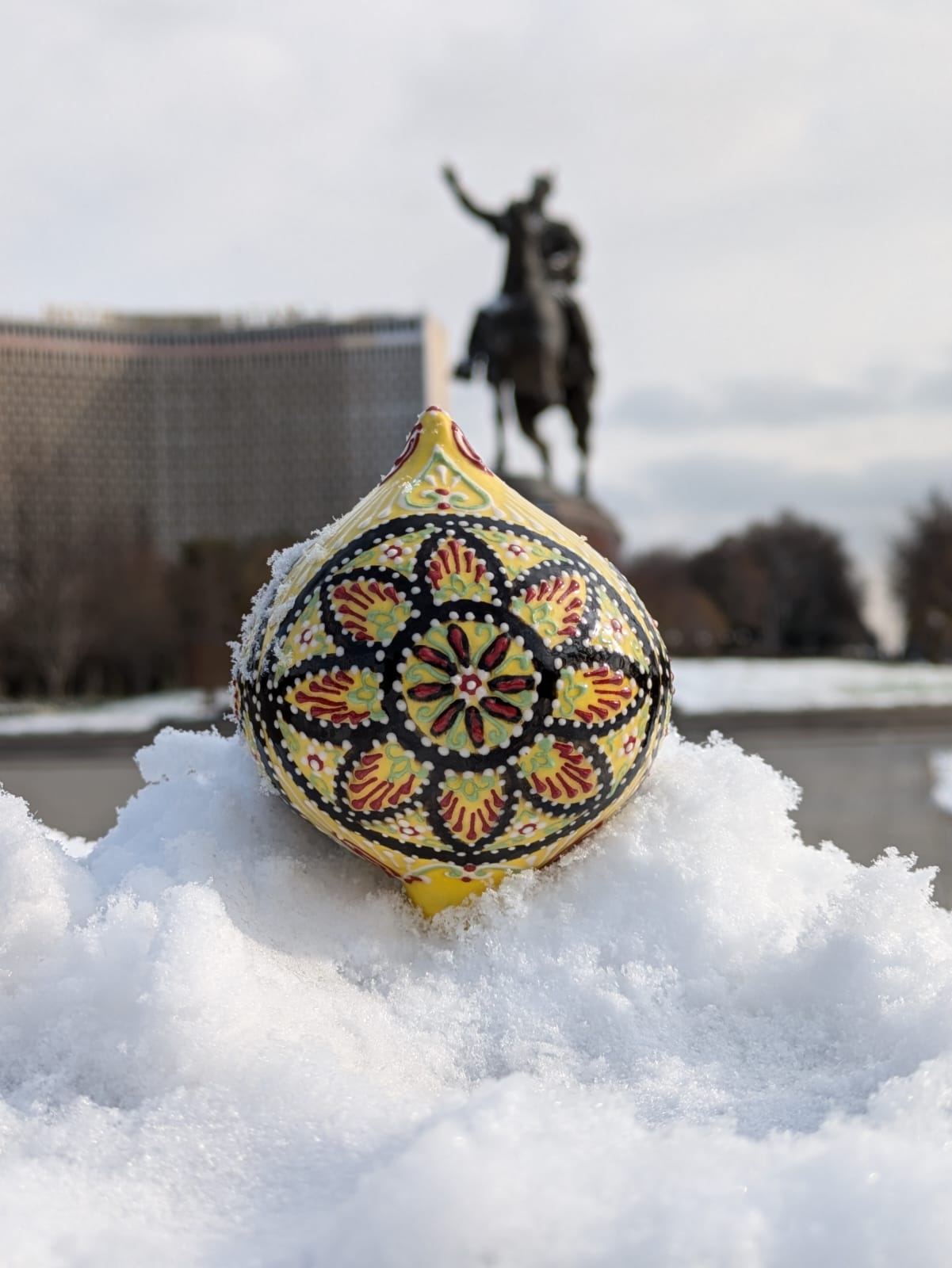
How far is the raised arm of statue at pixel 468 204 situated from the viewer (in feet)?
36.9

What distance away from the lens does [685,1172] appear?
1.73 meters

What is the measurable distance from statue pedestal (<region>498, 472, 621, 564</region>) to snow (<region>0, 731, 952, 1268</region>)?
27.5 ft

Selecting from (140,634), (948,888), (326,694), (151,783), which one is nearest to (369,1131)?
(326,694)

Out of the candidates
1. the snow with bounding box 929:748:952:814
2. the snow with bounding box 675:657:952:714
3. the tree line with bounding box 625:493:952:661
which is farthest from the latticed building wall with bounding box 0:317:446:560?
the snow with bounding box 929:748:952:814

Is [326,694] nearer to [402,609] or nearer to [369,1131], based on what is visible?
[402,609]

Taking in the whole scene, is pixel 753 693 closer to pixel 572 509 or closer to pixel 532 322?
pixel 572 509

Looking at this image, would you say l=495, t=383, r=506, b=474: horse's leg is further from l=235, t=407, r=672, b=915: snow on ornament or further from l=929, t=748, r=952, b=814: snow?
l=235, t=407, r=672, b=915: snow on ornament

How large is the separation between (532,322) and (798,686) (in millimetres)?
6177

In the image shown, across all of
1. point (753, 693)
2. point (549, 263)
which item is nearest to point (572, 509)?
point (549, 263)

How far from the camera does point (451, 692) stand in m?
2.46

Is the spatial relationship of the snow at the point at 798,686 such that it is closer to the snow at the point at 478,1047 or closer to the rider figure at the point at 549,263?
the rider figure at the point at 549,263

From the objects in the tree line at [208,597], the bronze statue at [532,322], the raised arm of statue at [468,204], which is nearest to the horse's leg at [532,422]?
the bronze statue at [532,322]

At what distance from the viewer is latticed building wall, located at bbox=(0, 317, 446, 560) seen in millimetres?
59344

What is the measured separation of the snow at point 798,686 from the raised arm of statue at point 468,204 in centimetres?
512
